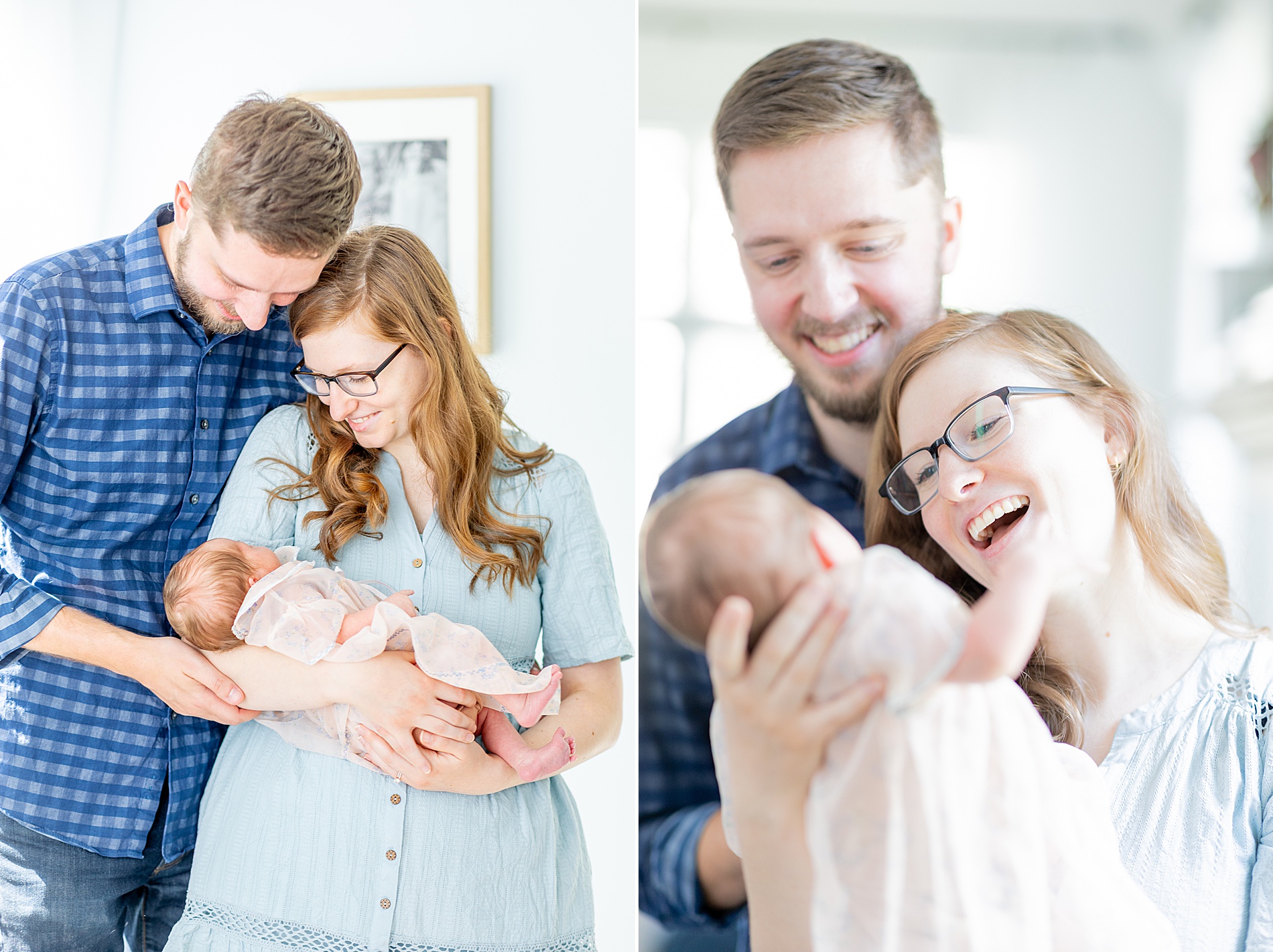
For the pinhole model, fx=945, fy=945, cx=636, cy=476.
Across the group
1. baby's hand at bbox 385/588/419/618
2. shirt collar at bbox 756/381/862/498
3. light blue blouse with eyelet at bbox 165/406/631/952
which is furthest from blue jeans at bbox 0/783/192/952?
shirt collar at bbox 756/381/862/498

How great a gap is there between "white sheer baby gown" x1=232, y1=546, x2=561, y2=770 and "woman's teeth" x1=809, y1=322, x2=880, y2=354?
0.71 m

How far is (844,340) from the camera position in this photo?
5.20ft

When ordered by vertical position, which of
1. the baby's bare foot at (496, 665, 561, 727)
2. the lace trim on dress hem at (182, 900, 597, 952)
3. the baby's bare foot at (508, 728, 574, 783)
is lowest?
the lace trim on dress hem at (182, 900, 597, 952)

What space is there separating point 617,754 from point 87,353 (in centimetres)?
132

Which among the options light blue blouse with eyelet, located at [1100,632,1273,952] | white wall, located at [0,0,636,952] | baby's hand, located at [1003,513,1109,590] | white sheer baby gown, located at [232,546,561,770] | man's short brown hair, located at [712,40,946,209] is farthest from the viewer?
white wall, located at [0,0,636,952]

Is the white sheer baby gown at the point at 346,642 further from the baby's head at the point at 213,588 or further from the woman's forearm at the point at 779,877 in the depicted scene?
the woman's forearm at the point at 779,877

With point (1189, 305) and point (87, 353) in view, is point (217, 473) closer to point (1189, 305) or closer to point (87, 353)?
point (87, 353)

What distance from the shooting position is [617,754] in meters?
2.12

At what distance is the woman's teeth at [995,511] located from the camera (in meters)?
1.38

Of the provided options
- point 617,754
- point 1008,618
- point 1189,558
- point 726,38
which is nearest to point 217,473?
point 617,754

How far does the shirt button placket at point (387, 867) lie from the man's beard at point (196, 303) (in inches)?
32.2

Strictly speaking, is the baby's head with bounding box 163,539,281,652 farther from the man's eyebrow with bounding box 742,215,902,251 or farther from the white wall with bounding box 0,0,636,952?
the man's eyebrow with bounding box 742,215,902,251

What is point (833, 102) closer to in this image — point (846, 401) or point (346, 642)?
point (846, 401)

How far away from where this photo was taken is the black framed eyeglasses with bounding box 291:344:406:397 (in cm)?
161
